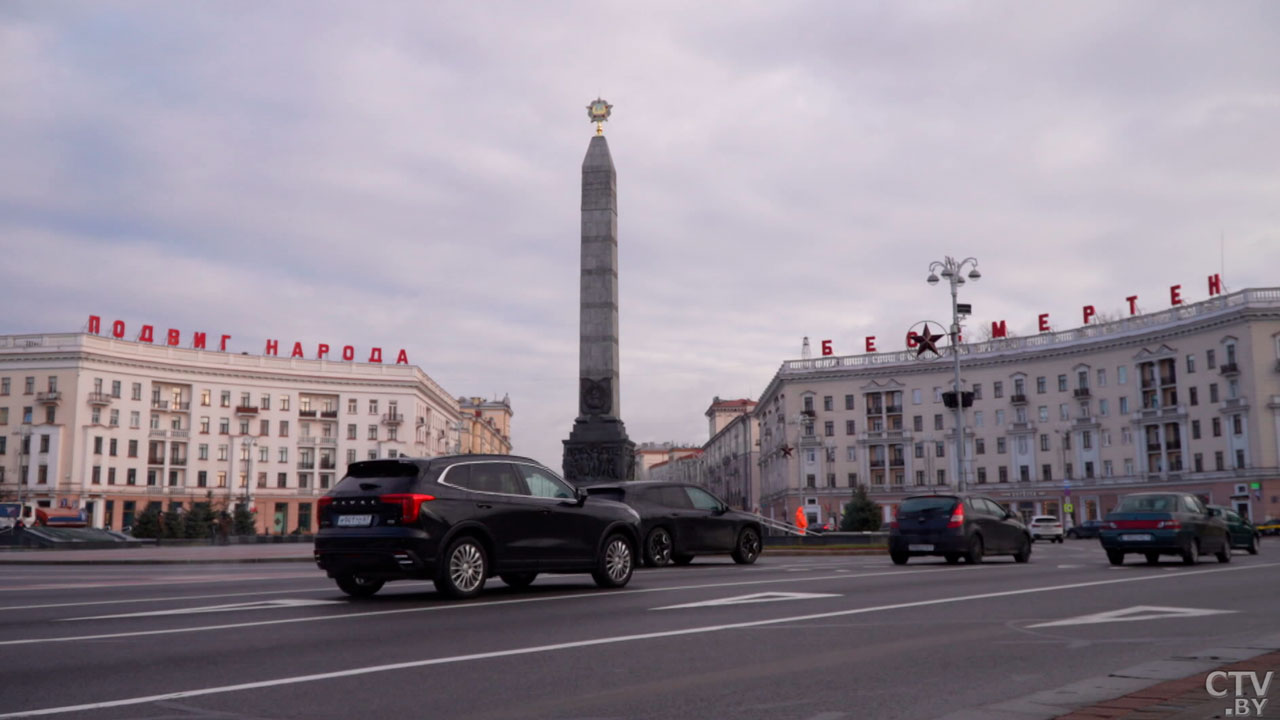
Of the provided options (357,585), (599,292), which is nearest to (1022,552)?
(357,585)

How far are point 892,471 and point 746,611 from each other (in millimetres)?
96831

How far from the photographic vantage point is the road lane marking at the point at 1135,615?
9766 mm

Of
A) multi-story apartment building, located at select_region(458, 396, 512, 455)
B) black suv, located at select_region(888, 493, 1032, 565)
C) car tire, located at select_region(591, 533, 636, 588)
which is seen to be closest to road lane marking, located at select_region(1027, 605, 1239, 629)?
car tire, located at select_region(591, 533, 636, 588)

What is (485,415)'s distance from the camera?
176 meters

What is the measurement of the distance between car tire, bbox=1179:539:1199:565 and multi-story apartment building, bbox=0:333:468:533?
76305mm

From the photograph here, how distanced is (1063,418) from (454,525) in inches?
3551

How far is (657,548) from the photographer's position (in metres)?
19.8

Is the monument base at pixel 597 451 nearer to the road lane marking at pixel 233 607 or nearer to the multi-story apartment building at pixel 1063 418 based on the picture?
the road lane marking at pixel 233 607

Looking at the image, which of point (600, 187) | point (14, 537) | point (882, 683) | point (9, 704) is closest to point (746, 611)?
point (882, 683)

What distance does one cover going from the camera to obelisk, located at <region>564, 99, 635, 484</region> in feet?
107

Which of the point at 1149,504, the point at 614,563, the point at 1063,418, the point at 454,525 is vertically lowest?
the point at 614,563

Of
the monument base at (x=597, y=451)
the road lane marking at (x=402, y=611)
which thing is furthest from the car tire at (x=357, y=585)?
the monument base at (x=597, y=451)

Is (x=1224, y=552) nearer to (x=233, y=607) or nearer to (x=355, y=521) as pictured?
(x=355, y=521)

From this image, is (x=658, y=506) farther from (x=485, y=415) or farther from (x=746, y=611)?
(x=485, y=415)
